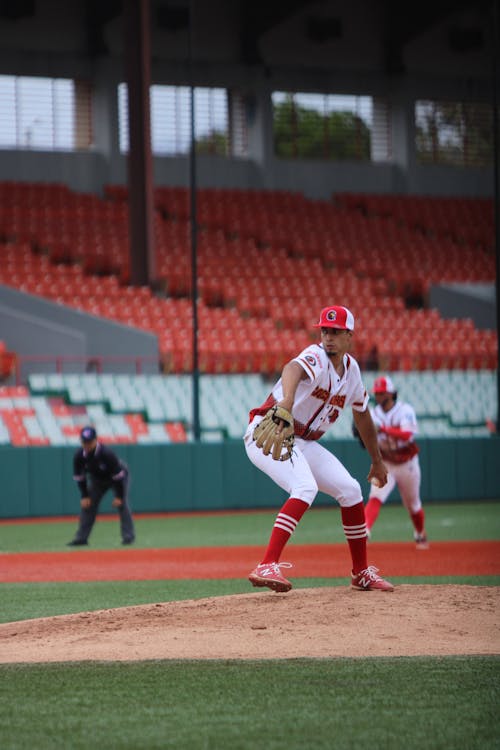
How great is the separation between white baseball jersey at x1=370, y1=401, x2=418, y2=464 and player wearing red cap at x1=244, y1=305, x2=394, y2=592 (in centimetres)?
566

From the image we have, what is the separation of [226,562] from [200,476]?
854 cm

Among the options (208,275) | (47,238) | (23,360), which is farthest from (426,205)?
(23,360)

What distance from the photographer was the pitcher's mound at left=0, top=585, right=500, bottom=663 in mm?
7270

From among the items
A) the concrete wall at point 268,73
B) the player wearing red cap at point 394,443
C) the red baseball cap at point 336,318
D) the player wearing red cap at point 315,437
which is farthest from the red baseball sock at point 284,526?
the concrete wall at point 268,73

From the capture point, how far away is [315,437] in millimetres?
8961

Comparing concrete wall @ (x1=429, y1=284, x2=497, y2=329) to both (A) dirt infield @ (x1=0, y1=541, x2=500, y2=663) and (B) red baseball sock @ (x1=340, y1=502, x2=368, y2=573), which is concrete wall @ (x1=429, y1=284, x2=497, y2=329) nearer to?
(A) dirt infield @ (x1=0, y1=541, x2=500, y2=663)

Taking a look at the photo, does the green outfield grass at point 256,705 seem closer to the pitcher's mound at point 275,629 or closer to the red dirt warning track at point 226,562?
the pitcher's mound at point 275,629

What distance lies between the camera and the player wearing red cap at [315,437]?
27.7ft

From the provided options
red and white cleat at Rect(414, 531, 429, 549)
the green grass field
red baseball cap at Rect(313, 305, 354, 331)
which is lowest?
red and white cleat at Rect(414, 531, 429, 549)

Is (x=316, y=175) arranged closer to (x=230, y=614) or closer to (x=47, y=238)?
(x=47, y=238)

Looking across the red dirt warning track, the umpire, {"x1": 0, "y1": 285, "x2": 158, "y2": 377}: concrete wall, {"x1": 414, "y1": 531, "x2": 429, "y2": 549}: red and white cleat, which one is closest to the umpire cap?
the umpire

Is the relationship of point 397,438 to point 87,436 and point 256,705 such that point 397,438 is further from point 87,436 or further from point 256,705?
point 256,705

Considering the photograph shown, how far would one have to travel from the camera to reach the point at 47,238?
32844 mm

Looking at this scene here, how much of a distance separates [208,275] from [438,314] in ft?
21.7
